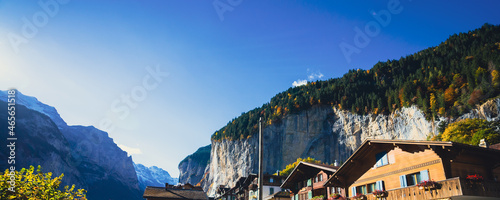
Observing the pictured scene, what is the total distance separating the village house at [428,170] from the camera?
20.9 meters

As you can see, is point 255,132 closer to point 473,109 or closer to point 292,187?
point 473,109

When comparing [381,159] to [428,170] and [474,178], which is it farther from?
[474,178]

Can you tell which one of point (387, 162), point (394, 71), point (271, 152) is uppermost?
point (394, 71)

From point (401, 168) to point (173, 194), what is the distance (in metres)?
47.6

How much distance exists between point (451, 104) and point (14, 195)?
312 feet

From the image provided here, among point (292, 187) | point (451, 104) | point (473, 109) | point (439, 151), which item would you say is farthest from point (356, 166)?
point (451, 104)

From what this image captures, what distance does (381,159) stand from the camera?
28.2 m

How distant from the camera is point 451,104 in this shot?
3354 inches

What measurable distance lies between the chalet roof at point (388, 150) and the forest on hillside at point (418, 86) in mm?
64484

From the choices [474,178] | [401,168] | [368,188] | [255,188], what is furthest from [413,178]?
[255,188]

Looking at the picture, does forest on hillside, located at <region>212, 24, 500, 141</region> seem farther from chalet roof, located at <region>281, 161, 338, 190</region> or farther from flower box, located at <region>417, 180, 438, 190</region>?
flower box, located at <region>417, 180, 438, 190</region>

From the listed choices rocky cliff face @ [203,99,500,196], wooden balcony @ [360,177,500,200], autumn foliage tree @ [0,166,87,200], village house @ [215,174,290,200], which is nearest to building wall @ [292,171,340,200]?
village house @ [215,174,290,200]

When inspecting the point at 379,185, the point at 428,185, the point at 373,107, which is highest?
the point at 373,107

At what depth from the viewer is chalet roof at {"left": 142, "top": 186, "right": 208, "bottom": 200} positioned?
61.2 meters
